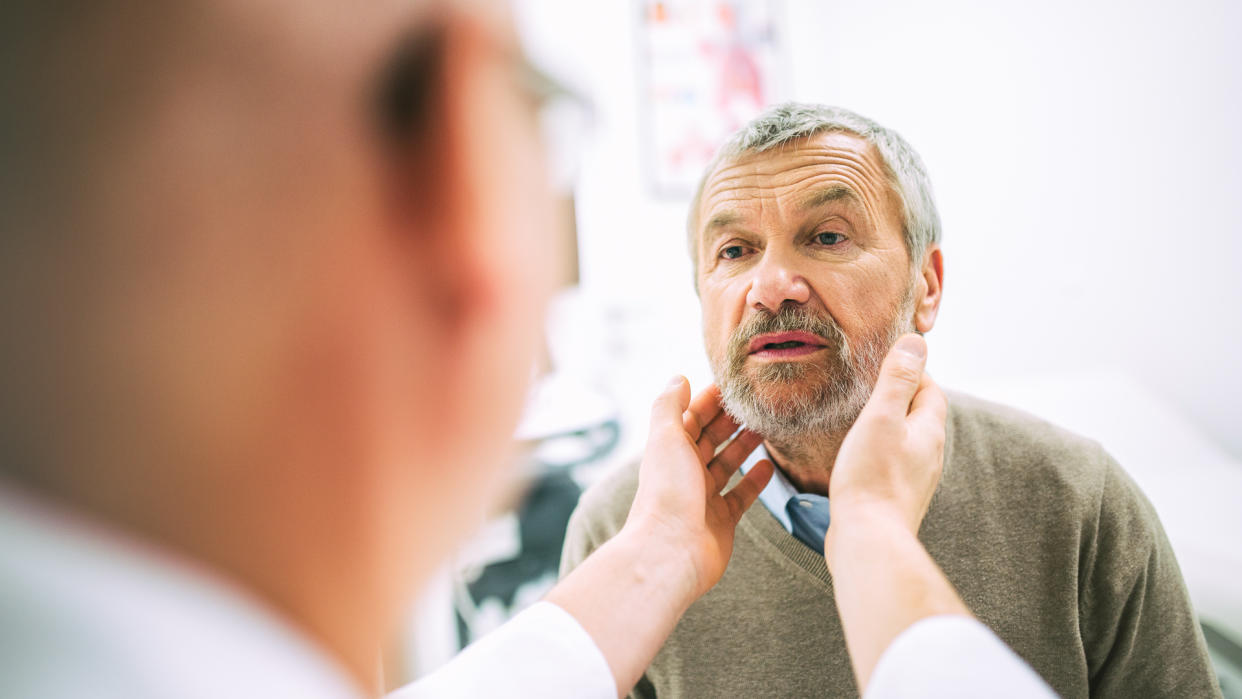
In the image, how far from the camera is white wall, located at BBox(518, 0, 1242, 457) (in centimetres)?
149

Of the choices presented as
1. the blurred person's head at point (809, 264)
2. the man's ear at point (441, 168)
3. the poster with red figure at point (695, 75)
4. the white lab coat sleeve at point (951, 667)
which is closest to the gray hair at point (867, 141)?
the blurred person's head at point (809, 264)

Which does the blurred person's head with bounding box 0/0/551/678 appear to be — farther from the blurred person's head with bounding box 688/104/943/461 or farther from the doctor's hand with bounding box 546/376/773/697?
the blurred person's head with bounding box 688/104/943/461

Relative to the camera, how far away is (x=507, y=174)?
1.25ft

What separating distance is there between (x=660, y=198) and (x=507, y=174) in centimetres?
251

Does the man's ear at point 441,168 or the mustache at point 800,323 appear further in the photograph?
the mustache at point 800,323

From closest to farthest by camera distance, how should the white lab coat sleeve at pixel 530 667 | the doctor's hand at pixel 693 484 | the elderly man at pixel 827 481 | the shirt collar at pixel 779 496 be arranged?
1. the white lab coat sleeve at pixel 530 667
2. the doctor's hand at pixel 693 484
3. the elderly man at pixel 827 481
4. the shirt collar at pixel 779 496

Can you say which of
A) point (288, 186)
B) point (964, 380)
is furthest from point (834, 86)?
point (288, 186)

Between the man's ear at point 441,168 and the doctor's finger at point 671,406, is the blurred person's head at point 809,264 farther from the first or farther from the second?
the man's ear at point 441,168

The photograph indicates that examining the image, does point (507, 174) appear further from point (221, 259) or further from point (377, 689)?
point (377, 689)

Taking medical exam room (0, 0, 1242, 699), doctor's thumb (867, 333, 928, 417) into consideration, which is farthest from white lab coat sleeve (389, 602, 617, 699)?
doctor's thumb (867, 333, 928, 417)

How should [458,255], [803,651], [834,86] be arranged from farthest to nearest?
1. [834,86]
2. [803,651]
3. [458,255]

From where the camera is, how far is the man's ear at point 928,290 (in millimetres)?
1182

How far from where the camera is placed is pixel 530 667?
64 centimetres

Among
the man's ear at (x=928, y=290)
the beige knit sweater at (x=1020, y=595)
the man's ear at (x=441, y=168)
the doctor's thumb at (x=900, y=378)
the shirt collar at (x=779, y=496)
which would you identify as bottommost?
the beige knit sweater at (x=1020, y=595)
